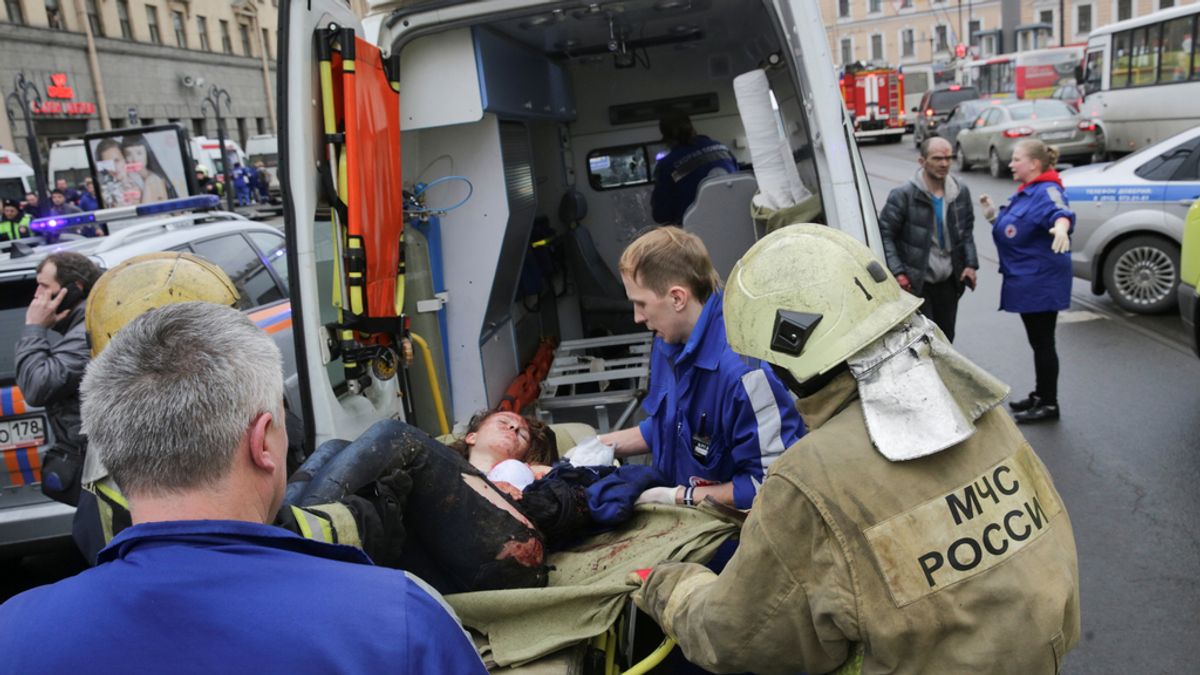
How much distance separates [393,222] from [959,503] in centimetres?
271

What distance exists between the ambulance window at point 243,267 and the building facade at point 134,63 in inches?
829

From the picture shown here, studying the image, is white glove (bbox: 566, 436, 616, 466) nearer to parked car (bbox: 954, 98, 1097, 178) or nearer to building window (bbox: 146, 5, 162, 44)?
parked car (bbox: 954, 98, 1097, 178)

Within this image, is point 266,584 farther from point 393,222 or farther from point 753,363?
point 393,222

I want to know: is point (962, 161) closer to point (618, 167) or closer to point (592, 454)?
point (618, 167)

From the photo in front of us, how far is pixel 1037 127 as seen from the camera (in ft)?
67.1

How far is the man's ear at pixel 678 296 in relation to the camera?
3010 mm

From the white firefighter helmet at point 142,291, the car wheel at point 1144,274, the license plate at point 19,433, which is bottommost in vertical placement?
the car wheel at point 1144,274

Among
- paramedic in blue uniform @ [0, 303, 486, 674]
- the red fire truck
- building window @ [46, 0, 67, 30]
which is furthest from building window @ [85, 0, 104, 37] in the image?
paramedic in blue uniform @ [0, 303, 486, 674]

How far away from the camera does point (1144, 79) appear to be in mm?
18797

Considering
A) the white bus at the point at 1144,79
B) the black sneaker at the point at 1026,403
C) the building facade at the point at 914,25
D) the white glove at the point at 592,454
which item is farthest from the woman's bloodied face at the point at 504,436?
the building facade at the point at 914,25

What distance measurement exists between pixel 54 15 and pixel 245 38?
13222mm

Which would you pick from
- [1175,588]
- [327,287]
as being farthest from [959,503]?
[1175,588]

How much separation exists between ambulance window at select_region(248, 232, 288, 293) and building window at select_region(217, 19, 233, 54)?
41.6m

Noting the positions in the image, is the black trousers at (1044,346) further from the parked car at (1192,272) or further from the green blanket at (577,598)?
the green blanket at (577,598)
